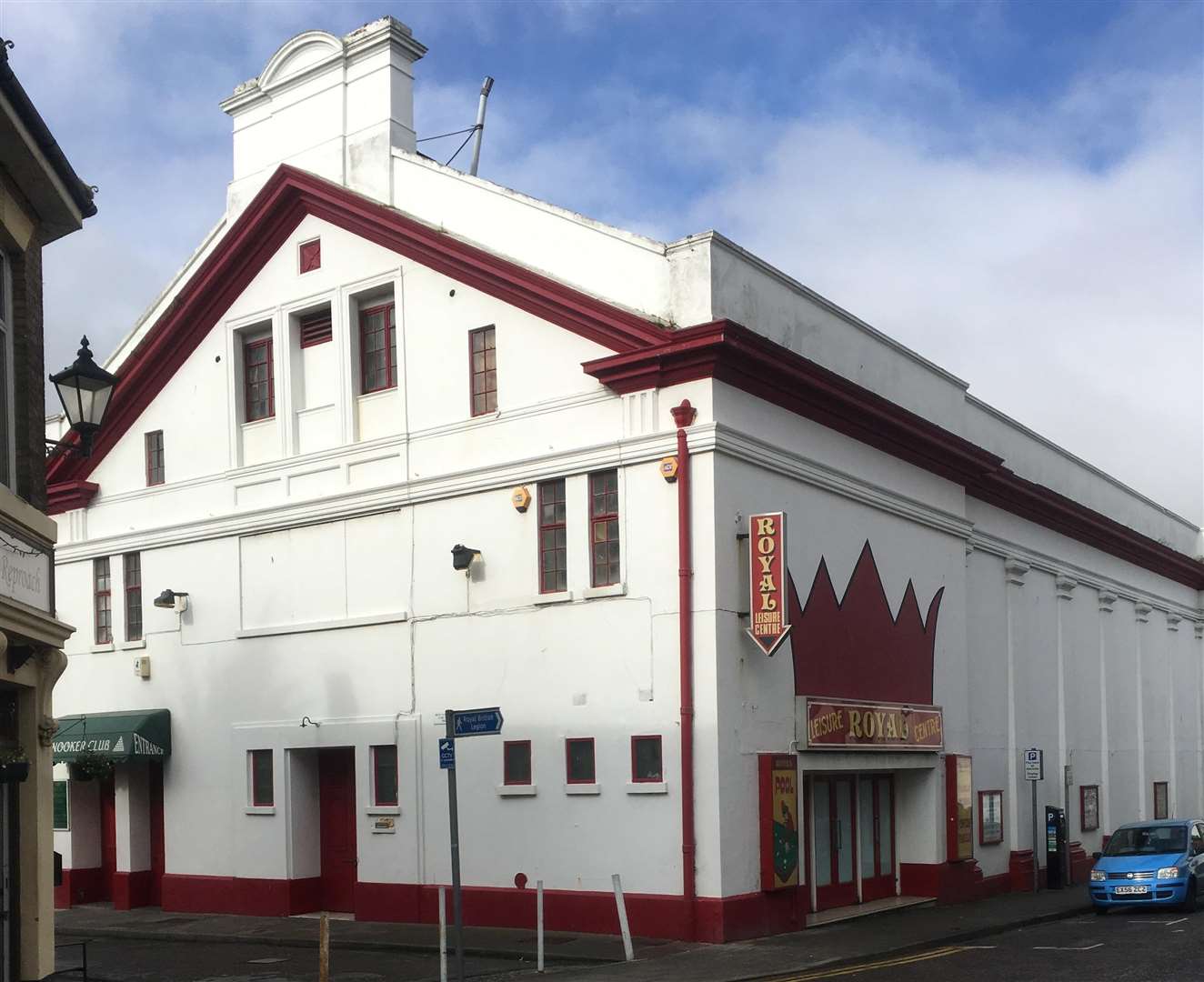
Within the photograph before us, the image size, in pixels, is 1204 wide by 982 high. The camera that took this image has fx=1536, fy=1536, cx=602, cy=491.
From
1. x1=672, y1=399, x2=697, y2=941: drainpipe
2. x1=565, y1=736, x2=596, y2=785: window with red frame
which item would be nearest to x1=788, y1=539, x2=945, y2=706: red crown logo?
x1=672, y1=399, x2=697, y2=941: drainpipe

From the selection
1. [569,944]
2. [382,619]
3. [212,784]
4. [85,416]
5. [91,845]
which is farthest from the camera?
[91,845]

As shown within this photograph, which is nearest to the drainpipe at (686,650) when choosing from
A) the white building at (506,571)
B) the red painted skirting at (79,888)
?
the white building at (506,571)

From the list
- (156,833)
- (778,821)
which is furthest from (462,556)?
(156,833)

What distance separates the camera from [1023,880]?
2934 centimetres

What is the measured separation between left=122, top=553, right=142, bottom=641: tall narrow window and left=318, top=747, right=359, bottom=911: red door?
16.3ft

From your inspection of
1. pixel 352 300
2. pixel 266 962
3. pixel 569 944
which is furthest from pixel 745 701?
pixel 352 300

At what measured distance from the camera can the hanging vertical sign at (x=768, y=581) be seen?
1992cm

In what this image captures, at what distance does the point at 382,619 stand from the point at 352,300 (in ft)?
17.0

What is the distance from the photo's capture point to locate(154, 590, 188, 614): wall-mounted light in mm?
26297

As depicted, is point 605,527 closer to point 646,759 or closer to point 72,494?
point 646,759

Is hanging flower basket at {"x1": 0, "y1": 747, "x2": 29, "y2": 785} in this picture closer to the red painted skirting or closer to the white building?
the white building

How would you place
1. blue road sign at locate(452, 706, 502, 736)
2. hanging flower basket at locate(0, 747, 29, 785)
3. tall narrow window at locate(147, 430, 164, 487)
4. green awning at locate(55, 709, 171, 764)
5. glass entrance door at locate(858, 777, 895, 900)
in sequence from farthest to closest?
tall narrow window at locate(147, 430, 164, 487) → green awning at locate(55, 709, 171, 764) → glass entrance door at locate(858, 777, 895, 900) → blue road sign at locate(452, 706, 502, 736) → hanging flower basket at locate(0, 747, 29, 785)

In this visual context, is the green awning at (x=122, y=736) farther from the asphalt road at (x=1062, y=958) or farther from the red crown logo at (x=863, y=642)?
the asphalt road at (x=1062, y=958)

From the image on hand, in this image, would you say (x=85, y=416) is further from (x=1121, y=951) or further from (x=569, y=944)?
(x=1121, y=951)
